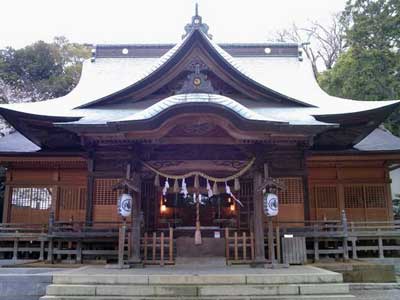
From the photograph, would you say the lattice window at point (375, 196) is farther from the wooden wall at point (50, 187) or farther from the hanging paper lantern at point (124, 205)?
the wooden wall at point (50, 187)

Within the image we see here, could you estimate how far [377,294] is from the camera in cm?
927

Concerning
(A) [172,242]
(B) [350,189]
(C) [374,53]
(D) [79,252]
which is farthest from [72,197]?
(C) [374,53]

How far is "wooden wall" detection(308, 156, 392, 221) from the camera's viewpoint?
14758 millimetres

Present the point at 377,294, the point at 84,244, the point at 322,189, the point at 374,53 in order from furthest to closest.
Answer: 1. the point at 374,53
2. the point at 322,189
3. the point at 84,244
4. the point at 377,294

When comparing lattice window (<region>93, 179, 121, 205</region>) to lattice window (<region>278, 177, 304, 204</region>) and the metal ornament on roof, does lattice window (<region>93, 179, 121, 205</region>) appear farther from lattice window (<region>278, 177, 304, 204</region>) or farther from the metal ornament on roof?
lattice window (<region>278, 177, 304, 204</region>)

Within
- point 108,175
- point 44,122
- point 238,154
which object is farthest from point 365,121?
point 44,122

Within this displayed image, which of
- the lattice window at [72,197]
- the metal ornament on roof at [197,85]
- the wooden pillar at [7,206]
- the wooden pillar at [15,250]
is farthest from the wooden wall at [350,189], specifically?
the wooden pillar at [7,206]

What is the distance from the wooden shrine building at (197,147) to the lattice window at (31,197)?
0.13ft

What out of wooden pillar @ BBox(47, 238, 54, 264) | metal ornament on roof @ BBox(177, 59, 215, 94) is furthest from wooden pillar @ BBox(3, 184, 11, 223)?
metal ornament on roof @ BBox(177, 59, 215, 94)

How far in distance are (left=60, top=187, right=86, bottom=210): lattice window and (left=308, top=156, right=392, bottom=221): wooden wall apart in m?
8.52

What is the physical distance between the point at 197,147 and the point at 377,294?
18.8 feet

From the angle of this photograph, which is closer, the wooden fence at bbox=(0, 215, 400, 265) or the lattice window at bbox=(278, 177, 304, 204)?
the wooden fence at bbox=(0, 215, 400, 265)

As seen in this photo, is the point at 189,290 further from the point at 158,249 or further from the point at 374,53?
the point at 374,53

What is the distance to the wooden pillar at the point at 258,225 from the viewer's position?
33.9 ft
